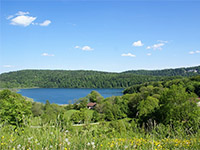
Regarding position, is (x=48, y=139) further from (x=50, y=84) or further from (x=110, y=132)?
(x=50, y=84)

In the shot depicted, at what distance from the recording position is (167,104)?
2019cm

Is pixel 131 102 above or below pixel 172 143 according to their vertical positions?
below

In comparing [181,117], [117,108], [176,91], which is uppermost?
[176,91]

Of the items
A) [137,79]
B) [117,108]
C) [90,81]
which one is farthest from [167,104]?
[90,81]

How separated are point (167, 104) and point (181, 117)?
210 centimetres

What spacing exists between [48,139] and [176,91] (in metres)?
19.2

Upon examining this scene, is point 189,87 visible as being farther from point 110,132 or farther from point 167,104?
point 110,132

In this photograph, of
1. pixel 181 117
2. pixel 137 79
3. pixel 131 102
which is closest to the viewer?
pixel 181 117

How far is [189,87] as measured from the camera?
62.9m

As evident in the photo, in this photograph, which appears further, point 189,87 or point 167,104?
point 189,87

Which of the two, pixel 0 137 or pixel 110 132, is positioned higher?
pixel 0 137

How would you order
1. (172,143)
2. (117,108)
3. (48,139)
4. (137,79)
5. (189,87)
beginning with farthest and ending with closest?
(137,79) < (189,87) < (117,108) < (172,143) < (48,139)

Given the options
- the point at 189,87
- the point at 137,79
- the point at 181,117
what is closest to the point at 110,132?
the point at 181,117

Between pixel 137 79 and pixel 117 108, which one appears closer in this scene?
pixel 117 108
